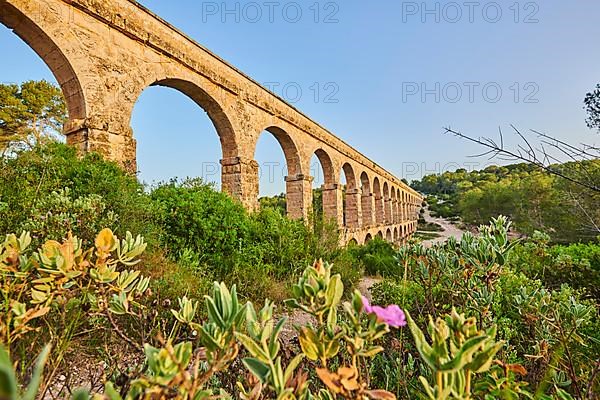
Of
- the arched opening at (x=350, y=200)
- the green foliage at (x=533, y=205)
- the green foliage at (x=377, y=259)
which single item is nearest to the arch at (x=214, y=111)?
the green foliage at (x=377, y=259)

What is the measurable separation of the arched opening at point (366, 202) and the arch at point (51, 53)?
53.3 feet

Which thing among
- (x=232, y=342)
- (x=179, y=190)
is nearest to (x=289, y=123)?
(x=179, y=190)

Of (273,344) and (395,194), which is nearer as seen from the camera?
(273,344)

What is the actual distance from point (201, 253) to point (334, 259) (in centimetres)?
264

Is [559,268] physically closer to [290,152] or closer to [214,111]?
[214,111]

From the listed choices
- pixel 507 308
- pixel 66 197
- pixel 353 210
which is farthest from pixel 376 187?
pixel 66 197

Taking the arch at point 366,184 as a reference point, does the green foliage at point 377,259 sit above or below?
below

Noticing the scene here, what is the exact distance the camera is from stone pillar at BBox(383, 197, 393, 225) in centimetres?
2558

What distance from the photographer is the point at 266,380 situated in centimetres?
57

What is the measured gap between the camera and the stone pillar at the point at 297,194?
11.7 metres

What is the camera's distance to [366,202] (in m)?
20.8

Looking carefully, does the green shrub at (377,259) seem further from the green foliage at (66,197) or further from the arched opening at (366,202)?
the arched opening at (366,202)

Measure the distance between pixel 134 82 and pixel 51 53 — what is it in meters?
1.30

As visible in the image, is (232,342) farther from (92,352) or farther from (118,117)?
(118,117)
